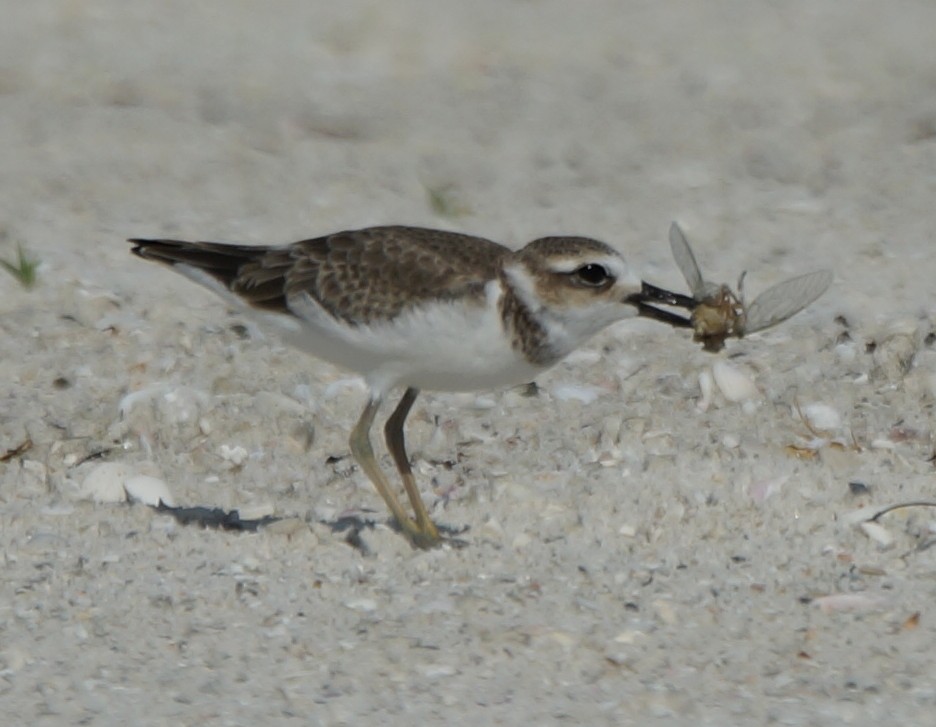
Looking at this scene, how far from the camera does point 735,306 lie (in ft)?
18.0

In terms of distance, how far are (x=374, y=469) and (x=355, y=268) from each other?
63 centimetres

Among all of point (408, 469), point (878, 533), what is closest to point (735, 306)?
point (878, 533)

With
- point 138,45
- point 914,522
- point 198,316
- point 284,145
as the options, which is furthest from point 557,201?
point 914,522

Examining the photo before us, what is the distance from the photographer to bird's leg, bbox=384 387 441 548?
5.30 metres

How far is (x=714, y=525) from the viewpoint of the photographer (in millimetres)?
5398

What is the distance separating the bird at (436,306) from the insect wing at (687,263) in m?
0.24

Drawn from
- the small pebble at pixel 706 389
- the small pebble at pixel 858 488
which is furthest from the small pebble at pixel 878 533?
the small pebble at pixel 706 389

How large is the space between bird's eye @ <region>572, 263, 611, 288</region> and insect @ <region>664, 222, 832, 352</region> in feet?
1.20

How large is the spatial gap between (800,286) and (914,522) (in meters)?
0.81

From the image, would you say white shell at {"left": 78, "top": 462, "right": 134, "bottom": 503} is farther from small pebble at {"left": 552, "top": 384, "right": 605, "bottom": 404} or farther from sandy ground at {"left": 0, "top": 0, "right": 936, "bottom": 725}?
small pebble at {"left": 552, "top": 384, "right": 605, "bottom": 404}

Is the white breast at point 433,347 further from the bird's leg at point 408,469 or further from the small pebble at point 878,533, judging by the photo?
the small pebble at point 878,533

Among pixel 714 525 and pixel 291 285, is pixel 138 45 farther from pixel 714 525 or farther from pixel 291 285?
pixel 714 525

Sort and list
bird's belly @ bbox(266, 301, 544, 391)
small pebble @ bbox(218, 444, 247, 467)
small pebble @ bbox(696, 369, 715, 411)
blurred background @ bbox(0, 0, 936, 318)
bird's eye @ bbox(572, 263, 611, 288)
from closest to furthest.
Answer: bird's belly @ bbox(266, 301, 544, 391), bird's eye @ bbox(572, 263, 611, 288), small pebble @ bbox(218, 444, 247, 467), small pebble @ bbox(696, 369, 715, 411), blurred background @ bbox(0, 0, 936, 318)

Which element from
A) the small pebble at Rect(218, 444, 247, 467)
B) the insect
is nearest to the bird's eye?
the insect
